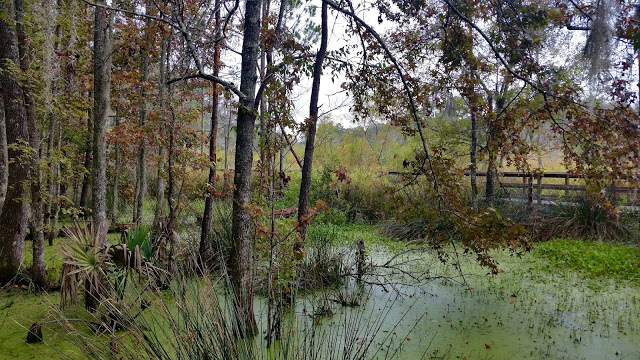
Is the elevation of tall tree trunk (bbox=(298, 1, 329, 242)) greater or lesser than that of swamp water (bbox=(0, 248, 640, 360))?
greater

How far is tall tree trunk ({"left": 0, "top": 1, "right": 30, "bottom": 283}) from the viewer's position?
441 centimetres

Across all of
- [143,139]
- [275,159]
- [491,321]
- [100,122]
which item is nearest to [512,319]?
[491,321]

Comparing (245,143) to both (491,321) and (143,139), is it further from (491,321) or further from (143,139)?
(143,139)

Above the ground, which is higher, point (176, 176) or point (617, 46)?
point (617, 46)

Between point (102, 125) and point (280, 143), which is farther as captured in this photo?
point (102, 125)

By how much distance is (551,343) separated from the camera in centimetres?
355

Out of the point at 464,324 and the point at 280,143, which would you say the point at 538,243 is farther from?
the point at 280,143

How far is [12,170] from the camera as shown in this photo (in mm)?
4633

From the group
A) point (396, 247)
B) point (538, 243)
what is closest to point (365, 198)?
point (396, 247)

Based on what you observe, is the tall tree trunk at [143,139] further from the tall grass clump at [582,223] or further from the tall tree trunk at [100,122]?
the tall grass clump at [582,223]

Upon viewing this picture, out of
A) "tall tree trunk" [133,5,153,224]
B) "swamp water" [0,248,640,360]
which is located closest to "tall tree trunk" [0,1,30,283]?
"swamp water" [0,248,640,360]

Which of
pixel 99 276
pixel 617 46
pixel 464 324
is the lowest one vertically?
pixel 464 324

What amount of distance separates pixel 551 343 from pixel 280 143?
2871 millimetres

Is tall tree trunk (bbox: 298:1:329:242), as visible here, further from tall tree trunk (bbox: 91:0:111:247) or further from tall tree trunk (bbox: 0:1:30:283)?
tall tree trunk (bbox: 0:1:30:283)
